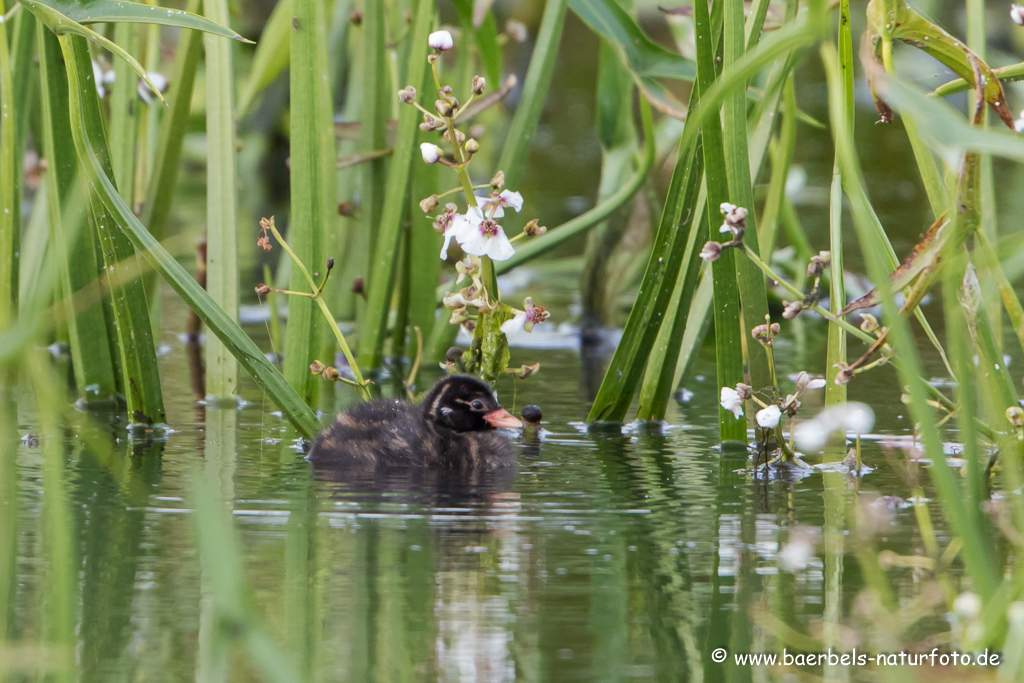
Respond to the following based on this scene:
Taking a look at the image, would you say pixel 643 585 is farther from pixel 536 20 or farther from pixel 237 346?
pixel 536 20

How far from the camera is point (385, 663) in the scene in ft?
7.03

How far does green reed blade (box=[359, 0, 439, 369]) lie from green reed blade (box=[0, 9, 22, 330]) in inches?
45.4

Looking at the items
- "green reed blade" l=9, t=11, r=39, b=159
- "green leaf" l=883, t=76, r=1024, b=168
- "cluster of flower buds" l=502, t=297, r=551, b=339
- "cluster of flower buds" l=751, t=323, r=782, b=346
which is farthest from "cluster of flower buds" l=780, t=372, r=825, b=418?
"green reed blade" l=9, t=11, r=39, b=159

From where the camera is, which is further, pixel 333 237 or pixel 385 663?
pixel 333 237

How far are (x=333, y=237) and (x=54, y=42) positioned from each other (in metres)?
1.10

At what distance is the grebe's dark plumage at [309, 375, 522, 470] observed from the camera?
12.0 feet

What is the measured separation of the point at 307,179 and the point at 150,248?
71cm

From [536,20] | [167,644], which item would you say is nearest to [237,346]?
[167,644]

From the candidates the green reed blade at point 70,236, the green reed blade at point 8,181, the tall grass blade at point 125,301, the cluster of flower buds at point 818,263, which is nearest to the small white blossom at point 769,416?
the cluster of flower buds at point 818,263

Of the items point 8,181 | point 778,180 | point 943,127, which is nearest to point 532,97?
point 778,180

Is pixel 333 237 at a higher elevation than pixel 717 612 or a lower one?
higher

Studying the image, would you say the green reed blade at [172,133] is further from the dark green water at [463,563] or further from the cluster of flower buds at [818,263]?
the cluster of flower buds at [818,263]

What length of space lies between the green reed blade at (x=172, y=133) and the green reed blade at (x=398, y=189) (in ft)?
2.38

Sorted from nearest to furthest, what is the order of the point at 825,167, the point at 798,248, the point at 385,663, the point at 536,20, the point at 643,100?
the point at 385,663, the point at 643,100, the point at 798,248, the point at 825,167, the point at 536,20
